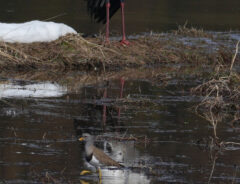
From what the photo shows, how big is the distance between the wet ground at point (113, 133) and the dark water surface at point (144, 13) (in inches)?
270

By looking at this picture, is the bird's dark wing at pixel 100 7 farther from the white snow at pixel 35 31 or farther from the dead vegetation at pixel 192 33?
the dead vegetation at pixel 192 33

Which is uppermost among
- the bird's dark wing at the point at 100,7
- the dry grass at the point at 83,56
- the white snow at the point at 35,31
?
the bird's dark wing at the point at 100,7

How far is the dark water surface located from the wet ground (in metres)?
6.87

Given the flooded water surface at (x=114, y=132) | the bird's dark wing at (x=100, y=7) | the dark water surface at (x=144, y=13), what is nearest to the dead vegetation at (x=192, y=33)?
the dark water surface at (x=144, y=13)

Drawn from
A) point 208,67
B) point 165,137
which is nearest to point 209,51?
point 208,67

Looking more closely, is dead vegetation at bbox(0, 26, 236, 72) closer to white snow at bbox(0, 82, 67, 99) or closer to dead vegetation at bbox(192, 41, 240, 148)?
white snow at bbox(0, 82, 67, 99)

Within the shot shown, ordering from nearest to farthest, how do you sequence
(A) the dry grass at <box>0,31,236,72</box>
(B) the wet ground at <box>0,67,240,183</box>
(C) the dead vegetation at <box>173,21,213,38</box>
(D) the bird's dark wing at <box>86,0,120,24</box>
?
(B) the wet ground at <box>0,67,240,183</box>
(A) the dry grass at <box>0,31,236,72</box>
(D) the bird's dark wing at <box>86,0,120,24</box>
(C) the dead vegetation at <box>173,21,213,38</box>

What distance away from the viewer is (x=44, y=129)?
29.4ft

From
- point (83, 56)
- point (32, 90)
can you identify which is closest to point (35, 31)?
point (83, 56)

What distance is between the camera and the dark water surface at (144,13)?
65.3ft

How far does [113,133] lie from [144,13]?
1458 cm

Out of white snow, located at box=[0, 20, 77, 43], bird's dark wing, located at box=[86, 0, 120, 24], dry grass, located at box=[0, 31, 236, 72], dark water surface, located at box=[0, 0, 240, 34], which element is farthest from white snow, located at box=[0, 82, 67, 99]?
dark water surface, located at box=[0, 0, 240, 34]

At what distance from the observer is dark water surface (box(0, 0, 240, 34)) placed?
1991 centimetres

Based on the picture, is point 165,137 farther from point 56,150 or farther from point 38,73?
point 38,73
